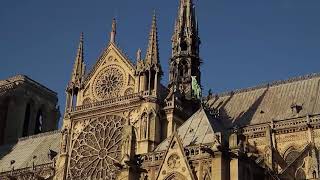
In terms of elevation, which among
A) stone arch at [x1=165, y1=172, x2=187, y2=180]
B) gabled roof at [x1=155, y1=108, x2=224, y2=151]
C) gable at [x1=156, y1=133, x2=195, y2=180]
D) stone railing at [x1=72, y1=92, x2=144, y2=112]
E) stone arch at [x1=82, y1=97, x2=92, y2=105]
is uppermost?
stone arch at [x1=82, y1=97, x2=92, y2=105]

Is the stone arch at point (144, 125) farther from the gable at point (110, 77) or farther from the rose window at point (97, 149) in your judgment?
the gable at point (110, 77)

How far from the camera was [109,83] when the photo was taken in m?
40.9

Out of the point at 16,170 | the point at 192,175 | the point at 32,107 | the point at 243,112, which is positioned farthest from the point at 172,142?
the point at 32,107

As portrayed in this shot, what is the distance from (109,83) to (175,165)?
53.8 ft

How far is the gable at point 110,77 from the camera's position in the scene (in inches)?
1580

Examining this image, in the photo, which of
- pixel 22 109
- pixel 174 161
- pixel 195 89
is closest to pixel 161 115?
pixel 195 89

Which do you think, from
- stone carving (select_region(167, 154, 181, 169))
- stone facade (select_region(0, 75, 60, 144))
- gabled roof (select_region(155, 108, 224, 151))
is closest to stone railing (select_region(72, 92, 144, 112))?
gabled roof (select_region(155, 108, 224, 151))

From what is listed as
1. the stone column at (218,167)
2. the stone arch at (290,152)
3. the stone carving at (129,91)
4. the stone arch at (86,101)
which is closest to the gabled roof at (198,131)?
the stone column at (218,167)

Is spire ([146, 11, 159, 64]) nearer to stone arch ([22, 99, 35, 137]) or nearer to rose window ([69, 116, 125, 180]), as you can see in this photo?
rose window ([69, 116, 125, 180])

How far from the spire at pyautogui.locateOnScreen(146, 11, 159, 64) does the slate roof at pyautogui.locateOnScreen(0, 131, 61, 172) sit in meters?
13.3

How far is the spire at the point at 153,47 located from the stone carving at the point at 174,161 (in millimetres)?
14402

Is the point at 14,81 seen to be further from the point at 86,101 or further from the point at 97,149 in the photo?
the point at 97,149

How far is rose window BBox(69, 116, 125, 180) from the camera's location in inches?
1500

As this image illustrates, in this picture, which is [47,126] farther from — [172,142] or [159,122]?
[172,142]
